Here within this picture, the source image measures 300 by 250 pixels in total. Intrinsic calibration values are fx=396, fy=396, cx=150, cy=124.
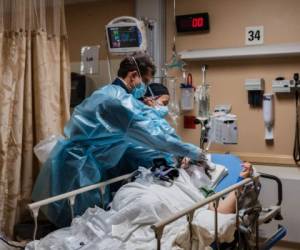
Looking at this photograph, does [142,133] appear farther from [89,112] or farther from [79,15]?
[79,15]

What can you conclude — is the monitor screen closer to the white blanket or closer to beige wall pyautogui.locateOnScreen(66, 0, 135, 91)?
beige wall pyautogui.locateOnScreen(66, 0, 135, 91)

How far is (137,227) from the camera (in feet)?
5.22

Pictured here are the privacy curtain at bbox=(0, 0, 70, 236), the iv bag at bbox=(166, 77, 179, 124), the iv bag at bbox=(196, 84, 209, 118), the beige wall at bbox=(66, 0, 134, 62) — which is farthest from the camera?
the beige wall at bbox=(66, 0, 134, 62)

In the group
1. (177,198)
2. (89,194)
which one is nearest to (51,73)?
(89,194)

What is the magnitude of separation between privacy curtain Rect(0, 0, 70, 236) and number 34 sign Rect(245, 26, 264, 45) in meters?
1.44

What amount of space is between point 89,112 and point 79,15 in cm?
198

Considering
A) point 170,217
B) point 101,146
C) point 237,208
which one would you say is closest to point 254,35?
point 101,146

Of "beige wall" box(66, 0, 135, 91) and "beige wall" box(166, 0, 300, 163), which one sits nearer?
"beige wall" box(166, 0, 300, 163)

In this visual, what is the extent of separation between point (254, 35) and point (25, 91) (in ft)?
5.80

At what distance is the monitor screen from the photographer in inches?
115

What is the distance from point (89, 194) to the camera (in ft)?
6.96

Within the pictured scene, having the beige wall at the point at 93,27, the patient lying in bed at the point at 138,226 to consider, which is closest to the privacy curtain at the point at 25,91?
the patient lying in bed at the point at 138,226

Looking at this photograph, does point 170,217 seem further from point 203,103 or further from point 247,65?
point 247,65

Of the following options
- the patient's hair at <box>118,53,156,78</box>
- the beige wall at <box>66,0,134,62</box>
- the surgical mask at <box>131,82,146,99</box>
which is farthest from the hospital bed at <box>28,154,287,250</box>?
the beige wall at <box>66,0,134,62</box>
